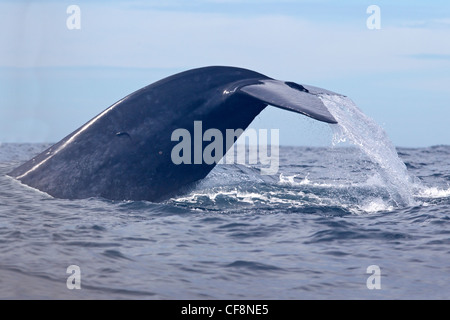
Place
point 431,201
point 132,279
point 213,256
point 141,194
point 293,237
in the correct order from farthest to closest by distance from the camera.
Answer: point 431,201 < point 141,194 < point 293,237 < point 213,256 < point 132,279

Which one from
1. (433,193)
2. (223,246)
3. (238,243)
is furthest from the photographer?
(433,193)

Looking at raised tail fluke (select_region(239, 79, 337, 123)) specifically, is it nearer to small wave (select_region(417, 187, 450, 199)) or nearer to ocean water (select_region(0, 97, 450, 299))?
ocean water (select_region(0, 97, 450, 299))

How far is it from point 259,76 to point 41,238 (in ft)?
13.1

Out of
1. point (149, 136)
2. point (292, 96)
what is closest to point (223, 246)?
point (292, 96)

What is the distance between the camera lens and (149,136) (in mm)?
9250

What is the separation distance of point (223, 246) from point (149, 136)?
224 cm

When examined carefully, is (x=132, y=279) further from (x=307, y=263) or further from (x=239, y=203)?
(x=239, y=203)

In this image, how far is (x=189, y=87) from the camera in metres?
9.46

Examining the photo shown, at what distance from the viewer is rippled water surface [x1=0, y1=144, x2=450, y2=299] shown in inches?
242

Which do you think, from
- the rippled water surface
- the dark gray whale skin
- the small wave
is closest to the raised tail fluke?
the dark gray whale skin

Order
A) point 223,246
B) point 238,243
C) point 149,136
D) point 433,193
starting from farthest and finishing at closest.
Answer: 1. point 433,193
2. point 149,136
3. point 238,243
4. point 223,246

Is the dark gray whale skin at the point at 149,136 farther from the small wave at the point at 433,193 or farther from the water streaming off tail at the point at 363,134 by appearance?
the small wave at the point at 433,193

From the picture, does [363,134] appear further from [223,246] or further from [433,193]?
[433,193]
